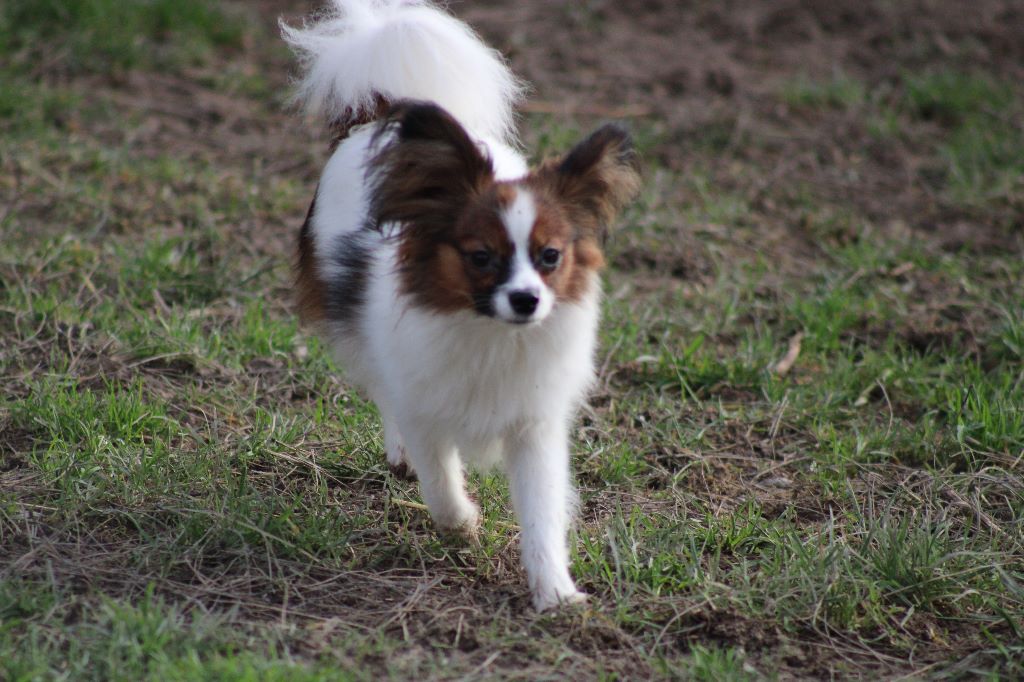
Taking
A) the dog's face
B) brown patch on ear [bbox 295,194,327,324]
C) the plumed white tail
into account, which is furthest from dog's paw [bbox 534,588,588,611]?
the plumed white tail

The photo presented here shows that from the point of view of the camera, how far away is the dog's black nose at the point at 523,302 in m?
3.26

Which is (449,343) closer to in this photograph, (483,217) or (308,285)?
(483,217)

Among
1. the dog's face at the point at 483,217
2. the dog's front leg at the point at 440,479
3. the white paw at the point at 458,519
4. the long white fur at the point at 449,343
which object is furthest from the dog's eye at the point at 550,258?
the white paw at the point at 458,519

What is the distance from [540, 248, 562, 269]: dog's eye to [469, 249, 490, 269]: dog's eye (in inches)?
6.3

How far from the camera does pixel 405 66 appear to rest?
400 centimetres

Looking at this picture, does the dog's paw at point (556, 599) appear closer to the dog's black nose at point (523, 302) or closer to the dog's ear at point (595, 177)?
the dog's black nose at point (523, 302)

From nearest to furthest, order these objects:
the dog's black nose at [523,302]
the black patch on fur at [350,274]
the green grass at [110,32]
Result: 1. the dog's black nose at [523,302]
2. the black patch on fur at [350,274]
3. the green grass at [110,32]

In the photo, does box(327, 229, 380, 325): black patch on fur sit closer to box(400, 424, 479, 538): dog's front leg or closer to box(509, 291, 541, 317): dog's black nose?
box(400, 424, 479, 538): dog's front leg

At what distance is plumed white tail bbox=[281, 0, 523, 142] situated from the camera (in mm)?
3990

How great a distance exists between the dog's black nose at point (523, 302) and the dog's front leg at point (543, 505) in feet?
1.66

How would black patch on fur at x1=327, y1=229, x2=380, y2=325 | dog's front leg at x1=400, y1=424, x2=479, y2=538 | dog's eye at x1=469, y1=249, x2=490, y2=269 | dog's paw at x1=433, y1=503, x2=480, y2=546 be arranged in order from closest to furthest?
dog's eye at x1=469, y1=249, x2=490, y2=269
dog's front leg at x1=400, y1=424, x2=479, y2=538
dog's paw at x1=433, y1=503, x2=480, y2=546
black patch on fur at x1=327, y1=229, x2=380, y2=325

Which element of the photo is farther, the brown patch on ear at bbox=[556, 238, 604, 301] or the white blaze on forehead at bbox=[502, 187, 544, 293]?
the brown patch on ear at bbox=[556, 238, 604, 301]

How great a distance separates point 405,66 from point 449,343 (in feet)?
3.50

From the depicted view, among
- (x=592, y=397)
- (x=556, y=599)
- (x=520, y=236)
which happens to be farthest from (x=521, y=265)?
(x=592, y=397)
